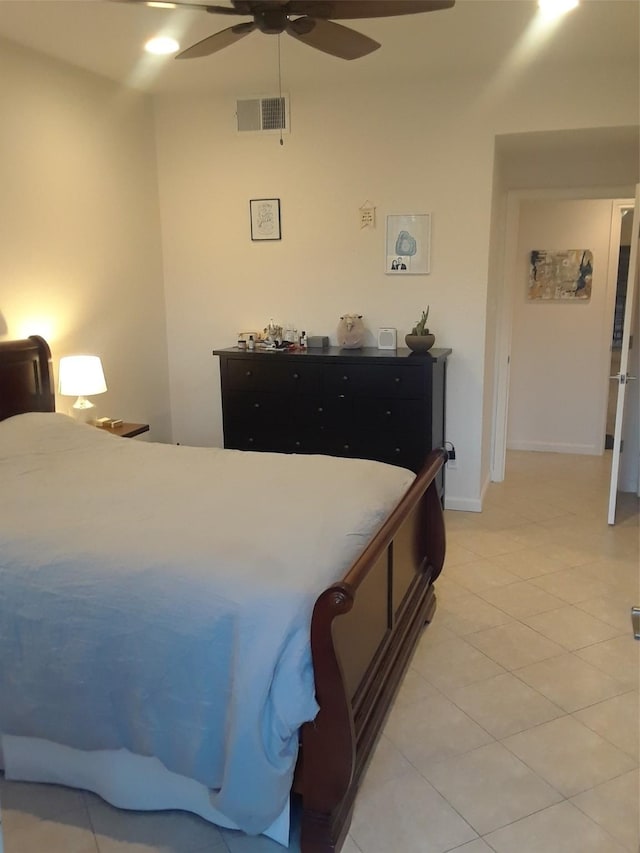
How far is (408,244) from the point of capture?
431 centimetres

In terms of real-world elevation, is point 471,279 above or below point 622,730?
above

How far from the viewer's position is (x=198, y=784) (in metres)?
1.92

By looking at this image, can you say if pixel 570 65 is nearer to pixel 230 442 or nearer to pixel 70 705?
pixel 230 442

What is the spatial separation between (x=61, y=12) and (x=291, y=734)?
3245 millimetres

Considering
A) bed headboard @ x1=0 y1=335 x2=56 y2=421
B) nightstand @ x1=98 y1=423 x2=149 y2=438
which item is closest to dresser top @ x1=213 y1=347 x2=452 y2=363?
nightstand @ x1=98 y1=423 x2=149 y2=438

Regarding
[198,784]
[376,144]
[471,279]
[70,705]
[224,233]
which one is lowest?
[198,784]

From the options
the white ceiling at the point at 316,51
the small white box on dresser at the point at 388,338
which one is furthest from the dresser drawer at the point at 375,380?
the white ceiling at the point at 316,51

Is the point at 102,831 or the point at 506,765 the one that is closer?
the point at 102,831

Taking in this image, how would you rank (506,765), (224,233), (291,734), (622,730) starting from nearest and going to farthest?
1. (291,734)
2. (506,765)
3. (622,730)
4. (224,233)

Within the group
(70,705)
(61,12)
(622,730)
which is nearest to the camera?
(70,705)

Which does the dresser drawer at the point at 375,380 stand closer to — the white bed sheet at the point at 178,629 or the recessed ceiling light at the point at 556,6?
the white bed sheet at the point at 178,629

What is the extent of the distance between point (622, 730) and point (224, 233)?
3805mm

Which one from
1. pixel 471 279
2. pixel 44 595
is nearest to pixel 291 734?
pixel 44 595

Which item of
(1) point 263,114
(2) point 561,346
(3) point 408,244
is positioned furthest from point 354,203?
(2) point 561,346
